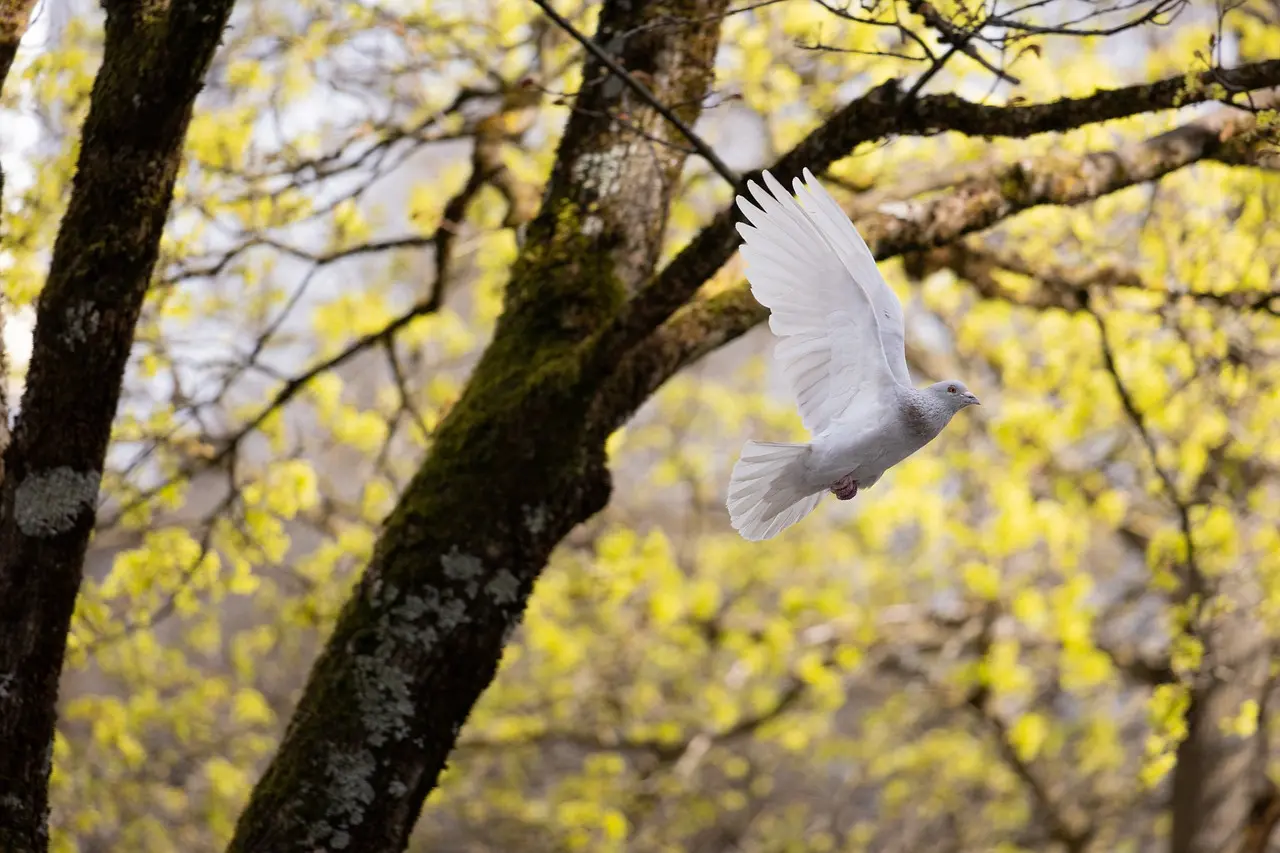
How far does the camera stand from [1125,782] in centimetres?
845

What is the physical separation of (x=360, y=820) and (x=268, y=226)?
2.21 meters

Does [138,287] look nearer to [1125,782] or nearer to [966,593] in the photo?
[966,593]

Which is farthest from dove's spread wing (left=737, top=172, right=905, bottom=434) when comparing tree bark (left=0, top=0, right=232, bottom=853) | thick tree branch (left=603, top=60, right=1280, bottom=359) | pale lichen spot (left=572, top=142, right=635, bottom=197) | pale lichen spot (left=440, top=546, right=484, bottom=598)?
tree bark (left=0, top=0, right=232, bottom=853)

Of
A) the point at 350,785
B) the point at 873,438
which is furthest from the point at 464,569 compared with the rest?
the point at 873,438

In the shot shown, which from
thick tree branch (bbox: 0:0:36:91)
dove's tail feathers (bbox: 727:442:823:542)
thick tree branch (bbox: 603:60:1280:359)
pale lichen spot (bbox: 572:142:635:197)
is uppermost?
thick tree branch (bbox: 0:0:36:91)

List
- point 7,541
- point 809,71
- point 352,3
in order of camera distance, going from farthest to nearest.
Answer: point 809,71 → point 352,3 → point 7,541

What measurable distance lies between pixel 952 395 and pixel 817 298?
0.30 meters

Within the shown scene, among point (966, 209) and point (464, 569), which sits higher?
point (966, 209)

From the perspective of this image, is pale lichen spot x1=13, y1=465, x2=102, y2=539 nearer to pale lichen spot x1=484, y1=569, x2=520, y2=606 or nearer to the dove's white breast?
pale lichen spot x1=484, y1=569, x2=520, y2=606

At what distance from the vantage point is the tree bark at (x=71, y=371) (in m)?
2.36

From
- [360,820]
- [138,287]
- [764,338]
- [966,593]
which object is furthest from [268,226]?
[764,338]

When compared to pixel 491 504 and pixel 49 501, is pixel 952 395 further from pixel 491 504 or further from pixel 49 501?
pixel 49 501

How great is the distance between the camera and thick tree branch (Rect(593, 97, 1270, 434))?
9.15 ft

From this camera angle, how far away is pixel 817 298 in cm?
211
